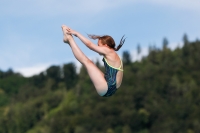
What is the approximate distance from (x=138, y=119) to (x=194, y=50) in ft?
130

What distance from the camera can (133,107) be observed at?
166750 millimetres

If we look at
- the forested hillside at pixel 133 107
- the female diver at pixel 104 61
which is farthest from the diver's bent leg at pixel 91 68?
the forested hillside at pixel 133 107

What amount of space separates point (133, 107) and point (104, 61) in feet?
487

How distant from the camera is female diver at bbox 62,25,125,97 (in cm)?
1833

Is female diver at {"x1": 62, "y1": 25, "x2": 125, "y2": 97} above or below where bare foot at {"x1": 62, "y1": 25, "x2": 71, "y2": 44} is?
below

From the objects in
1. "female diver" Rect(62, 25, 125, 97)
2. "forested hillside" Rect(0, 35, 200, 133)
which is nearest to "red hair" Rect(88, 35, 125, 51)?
"female diver" Rect(62, 25, 125, 97)

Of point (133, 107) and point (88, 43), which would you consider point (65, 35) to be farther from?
point (133, 107)

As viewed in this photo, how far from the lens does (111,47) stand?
18.5m

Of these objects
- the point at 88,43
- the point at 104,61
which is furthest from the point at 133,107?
the point at 88,43

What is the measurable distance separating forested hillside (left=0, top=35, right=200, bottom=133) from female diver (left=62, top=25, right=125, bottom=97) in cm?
13021

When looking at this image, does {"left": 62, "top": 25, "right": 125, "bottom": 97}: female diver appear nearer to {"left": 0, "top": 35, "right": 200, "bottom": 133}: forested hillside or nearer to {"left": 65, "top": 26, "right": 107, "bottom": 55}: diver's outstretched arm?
{"left": 65, "top": 26, "right": 107, "bottom": 55}: diver's outstretched arm

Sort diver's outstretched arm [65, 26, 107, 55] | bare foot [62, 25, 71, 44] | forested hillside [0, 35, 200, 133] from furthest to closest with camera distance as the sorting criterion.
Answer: forested hillside [0, 35, 200, 133], bare foot [62, 25, 71, 44], diver's outstretched arm [65, 26, 107, 55]

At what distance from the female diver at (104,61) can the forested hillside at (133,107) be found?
130 meters

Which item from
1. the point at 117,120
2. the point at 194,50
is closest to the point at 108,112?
the point at 117,120
